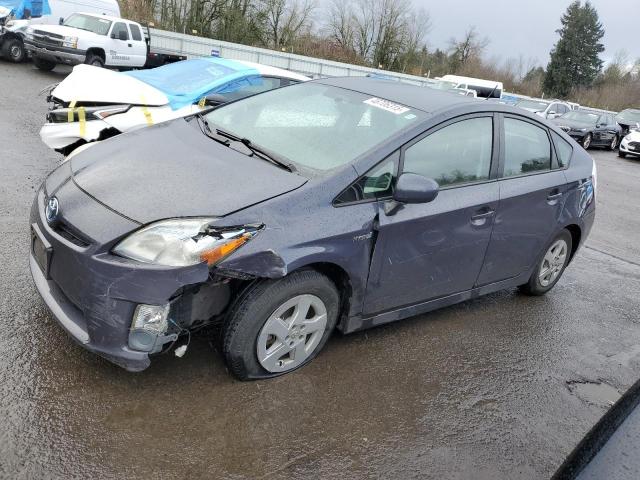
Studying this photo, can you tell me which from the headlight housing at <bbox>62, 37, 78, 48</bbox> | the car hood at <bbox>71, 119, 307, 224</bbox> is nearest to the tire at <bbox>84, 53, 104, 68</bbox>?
the headlight housing at <bbox>62, 37, 78, 48</bbox>

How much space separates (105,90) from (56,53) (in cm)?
1074

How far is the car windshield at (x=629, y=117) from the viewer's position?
25.1 m

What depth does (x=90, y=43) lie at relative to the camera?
16.0 m

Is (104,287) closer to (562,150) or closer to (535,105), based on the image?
(562,150)

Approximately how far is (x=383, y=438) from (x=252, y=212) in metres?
1.37

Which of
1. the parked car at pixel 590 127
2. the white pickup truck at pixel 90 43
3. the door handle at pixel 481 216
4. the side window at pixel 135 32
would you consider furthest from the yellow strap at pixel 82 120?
the parked car at pixel 590 127

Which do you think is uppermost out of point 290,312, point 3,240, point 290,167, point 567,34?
point 567,34

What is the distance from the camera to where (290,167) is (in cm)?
326

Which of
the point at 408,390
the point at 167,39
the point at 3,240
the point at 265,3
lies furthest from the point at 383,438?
the point at 265,3

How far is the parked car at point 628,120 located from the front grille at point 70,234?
24.9m

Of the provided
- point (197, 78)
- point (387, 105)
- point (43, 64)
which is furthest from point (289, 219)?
point (43, 64)

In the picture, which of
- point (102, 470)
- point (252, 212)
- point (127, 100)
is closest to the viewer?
point (102, 470)

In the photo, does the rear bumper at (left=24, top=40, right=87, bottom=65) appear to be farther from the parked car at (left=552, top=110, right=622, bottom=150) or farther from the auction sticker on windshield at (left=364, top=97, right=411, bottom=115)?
the parked car at (left=552, top=110, right=622, bottom=150)

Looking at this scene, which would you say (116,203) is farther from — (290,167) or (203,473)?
(203,473)
